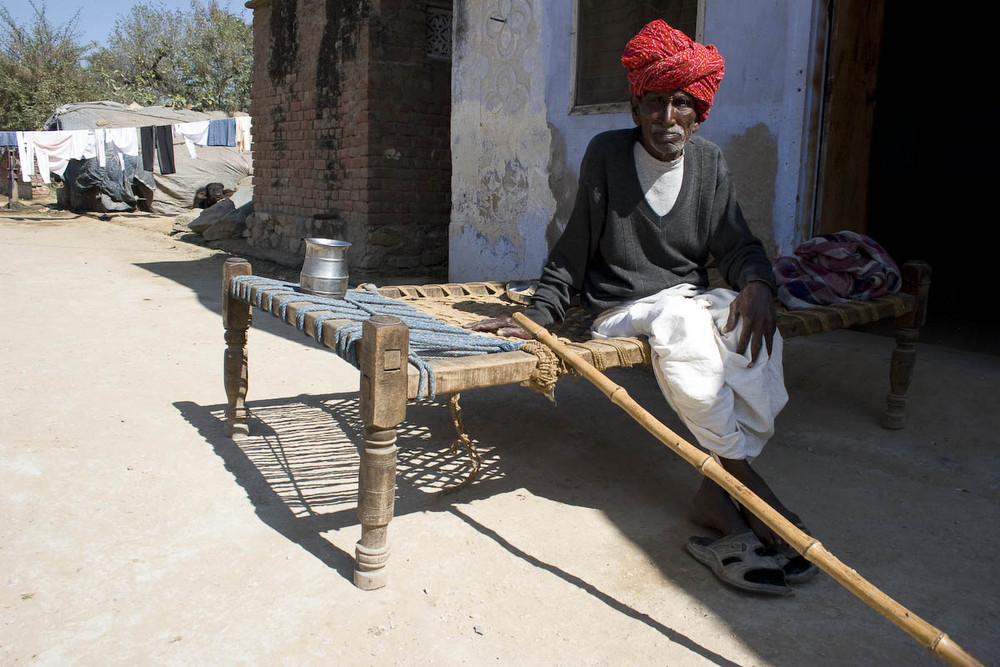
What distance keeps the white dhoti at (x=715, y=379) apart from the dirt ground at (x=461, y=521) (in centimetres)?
45

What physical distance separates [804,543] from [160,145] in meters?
14.0

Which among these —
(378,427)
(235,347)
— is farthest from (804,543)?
(235,347)

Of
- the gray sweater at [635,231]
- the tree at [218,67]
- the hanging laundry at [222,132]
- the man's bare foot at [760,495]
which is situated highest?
the tree at [218,67]

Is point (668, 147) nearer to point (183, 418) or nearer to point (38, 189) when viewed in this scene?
point (183, 418)

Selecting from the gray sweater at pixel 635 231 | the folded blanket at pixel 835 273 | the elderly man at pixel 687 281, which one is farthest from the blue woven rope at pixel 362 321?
the folded blanket at pixel 835 273

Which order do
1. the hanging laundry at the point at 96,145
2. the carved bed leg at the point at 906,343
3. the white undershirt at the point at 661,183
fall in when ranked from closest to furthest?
the white undershirt at the point at 661,183 → the carved bed leg at the point at 906,343 → the hanging laundry at the point at 96,145

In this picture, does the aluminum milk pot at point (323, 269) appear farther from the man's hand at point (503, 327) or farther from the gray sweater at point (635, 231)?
the gray sweater at point (635, 231)

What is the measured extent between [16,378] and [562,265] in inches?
122

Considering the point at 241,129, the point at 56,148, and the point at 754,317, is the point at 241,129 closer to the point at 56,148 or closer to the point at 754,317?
the point at 56,148

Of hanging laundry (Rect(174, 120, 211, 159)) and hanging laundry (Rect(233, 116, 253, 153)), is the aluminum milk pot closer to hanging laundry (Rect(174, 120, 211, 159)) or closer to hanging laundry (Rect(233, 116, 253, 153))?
hanging laundry (Rect(233, 116, 253, 153))

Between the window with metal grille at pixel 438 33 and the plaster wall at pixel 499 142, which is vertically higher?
the window with metal grille at pixel 438 33

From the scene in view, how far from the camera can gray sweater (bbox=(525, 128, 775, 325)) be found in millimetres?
2961

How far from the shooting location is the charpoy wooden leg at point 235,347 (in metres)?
3.37

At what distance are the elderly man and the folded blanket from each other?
0.60 metres
